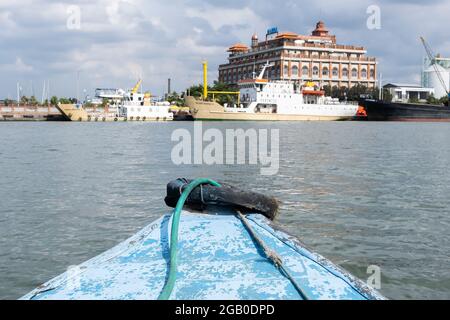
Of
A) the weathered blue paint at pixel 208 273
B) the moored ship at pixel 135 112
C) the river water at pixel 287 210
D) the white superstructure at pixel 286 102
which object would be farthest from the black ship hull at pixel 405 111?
the weathered blue paint at pixel 208 273

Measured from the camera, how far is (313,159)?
64.1 ft

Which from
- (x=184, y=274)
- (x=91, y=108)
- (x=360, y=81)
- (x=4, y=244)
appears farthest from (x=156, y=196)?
(x=360, y=81)

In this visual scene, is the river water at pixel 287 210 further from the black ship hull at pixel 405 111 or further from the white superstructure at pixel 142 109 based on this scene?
the black ship hull at pixel 405 111

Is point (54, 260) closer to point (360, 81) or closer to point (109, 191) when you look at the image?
point (109, 191)

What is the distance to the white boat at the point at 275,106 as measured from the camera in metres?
71.8

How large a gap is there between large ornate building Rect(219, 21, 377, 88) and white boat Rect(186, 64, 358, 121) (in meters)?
17.8

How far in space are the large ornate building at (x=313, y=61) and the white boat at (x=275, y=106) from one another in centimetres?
1779

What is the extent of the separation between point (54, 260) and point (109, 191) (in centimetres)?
551

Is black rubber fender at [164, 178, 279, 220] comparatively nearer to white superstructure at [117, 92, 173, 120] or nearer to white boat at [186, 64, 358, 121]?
white boat at [186, 64, 358, 121]

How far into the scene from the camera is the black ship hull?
2894 inches

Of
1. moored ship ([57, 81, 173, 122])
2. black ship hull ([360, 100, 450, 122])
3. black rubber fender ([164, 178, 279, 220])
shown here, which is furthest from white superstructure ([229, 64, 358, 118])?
black rubber fender ([164, 178, 279, 220])

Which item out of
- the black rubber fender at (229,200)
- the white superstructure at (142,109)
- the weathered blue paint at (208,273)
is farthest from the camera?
the white superstructure at (142,109)

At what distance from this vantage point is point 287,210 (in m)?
9.79

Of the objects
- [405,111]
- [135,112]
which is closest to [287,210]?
[135,112]
